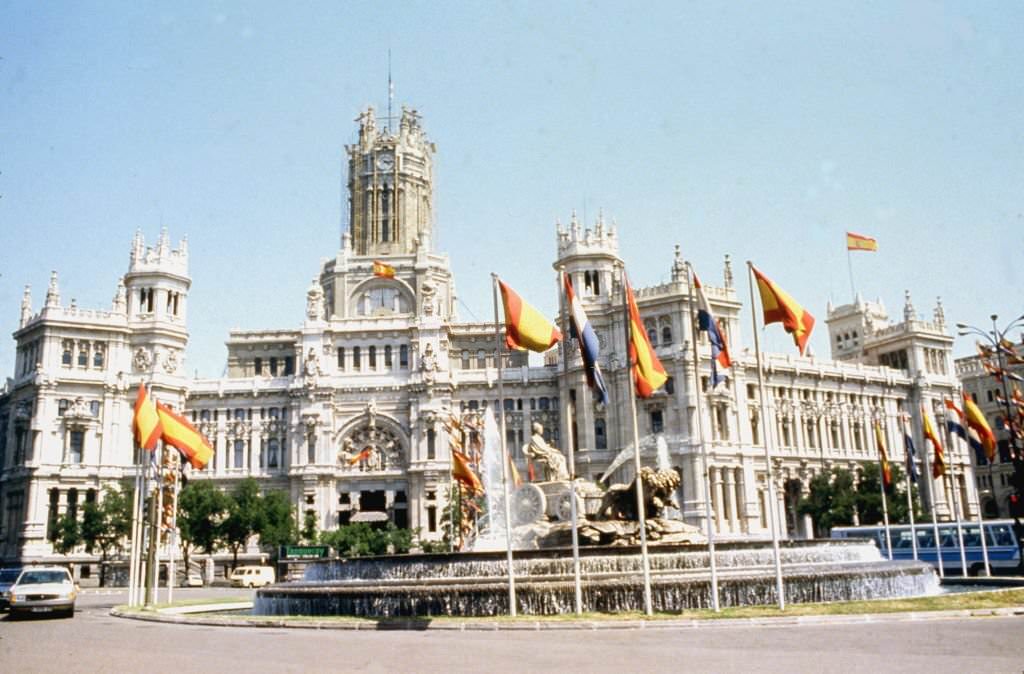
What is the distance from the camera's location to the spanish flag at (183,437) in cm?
3806

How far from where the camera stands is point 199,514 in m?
72.1

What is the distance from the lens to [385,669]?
1623 cm

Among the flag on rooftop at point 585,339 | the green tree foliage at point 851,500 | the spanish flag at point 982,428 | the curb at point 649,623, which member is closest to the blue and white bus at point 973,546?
the spanish flag at point 982,428

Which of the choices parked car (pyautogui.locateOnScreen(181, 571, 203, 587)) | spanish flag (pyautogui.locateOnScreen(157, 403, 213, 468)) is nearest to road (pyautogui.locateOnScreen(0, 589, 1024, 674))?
spanish flag (pyautogui.locateOnScreen(157, 403, 213, 468))

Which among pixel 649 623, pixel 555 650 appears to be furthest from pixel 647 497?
pixel 555 650

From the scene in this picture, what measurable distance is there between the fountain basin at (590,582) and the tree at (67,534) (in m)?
49.2

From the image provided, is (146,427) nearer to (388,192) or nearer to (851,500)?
(851,500)

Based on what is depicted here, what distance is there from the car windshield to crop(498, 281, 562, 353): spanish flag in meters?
17.1

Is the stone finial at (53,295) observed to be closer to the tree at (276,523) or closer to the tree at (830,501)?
the tree at (276,523)

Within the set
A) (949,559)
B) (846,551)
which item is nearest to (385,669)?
(846,551)

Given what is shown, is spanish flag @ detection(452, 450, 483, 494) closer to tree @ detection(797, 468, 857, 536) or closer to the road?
the road

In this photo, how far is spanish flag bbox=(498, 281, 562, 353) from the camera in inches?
1086

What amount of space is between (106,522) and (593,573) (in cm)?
5611

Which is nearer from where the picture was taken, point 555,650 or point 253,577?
point 555,650
